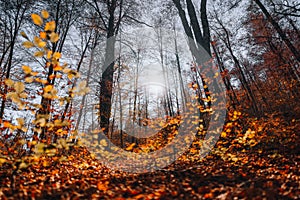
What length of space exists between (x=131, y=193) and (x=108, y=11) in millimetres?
7859

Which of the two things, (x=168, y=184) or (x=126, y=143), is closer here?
(x=168, y=184)

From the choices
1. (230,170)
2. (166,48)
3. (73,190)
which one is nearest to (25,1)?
(73,190)

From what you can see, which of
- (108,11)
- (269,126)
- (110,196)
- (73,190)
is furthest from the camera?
(108,11)

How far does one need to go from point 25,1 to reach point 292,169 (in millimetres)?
9901

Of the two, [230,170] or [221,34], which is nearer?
[230,170]

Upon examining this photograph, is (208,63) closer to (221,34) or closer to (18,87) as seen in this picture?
(18,87)

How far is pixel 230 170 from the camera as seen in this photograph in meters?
3.18

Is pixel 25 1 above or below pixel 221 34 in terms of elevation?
below

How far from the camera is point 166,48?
56.9 feet

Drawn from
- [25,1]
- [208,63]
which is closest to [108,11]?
[25,1]

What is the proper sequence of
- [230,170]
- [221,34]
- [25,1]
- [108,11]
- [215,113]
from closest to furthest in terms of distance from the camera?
1. [230,170]
2. [215,113]
3. [25,1]
4. [108,11]
5. [221,34]

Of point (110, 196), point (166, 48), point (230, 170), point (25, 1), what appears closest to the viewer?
point (110, 196)

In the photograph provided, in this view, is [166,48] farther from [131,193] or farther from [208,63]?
[131,193]

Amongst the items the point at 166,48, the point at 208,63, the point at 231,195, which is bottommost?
the point at 231,195
